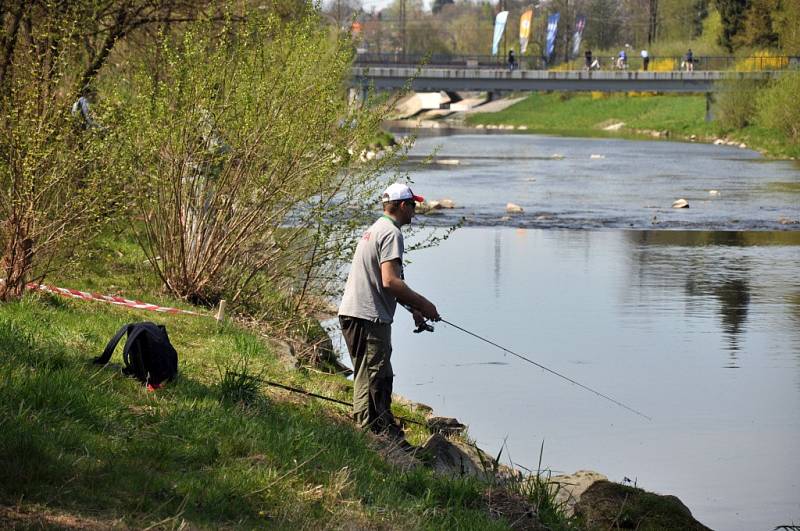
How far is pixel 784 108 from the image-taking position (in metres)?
59.3

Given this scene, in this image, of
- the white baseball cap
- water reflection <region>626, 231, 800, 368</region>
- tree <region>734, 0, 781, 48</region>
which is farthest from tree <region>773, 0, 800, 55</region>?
the white baseball cap

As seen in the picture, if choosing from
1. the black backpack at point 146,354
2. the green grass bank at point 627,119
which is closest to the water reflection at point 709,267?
the black backpack at point 146,354

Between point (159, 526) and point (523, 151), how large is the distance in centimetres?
5567

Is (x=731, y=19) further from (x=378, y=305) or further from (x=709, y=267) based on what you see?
(x=378, y=305)

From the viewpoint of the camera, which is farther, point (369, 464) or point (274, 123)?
point (274, 123)

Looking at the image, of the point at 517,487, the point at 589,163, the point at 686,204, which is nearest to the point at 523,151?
the point at 589,163

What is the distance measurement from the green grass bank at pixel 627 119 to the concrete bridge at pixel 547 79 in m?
2.76

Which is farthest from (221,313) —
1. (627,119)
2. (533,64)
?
(627,119)

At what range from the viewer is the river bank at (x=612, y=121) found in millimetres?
67125

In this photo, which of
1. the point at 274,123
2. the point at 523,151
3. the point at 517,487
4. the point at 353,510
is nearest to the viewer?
the point at 353,510

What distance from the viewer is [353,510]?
6332mm

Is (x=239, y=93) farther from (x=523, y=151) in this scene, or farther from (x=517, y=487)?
(x=523, y=151)

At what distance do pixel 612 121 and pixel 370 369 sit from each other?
283 ft

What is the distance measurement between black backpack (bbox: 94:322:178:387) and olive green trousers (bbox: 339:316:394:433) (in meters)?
1.20
